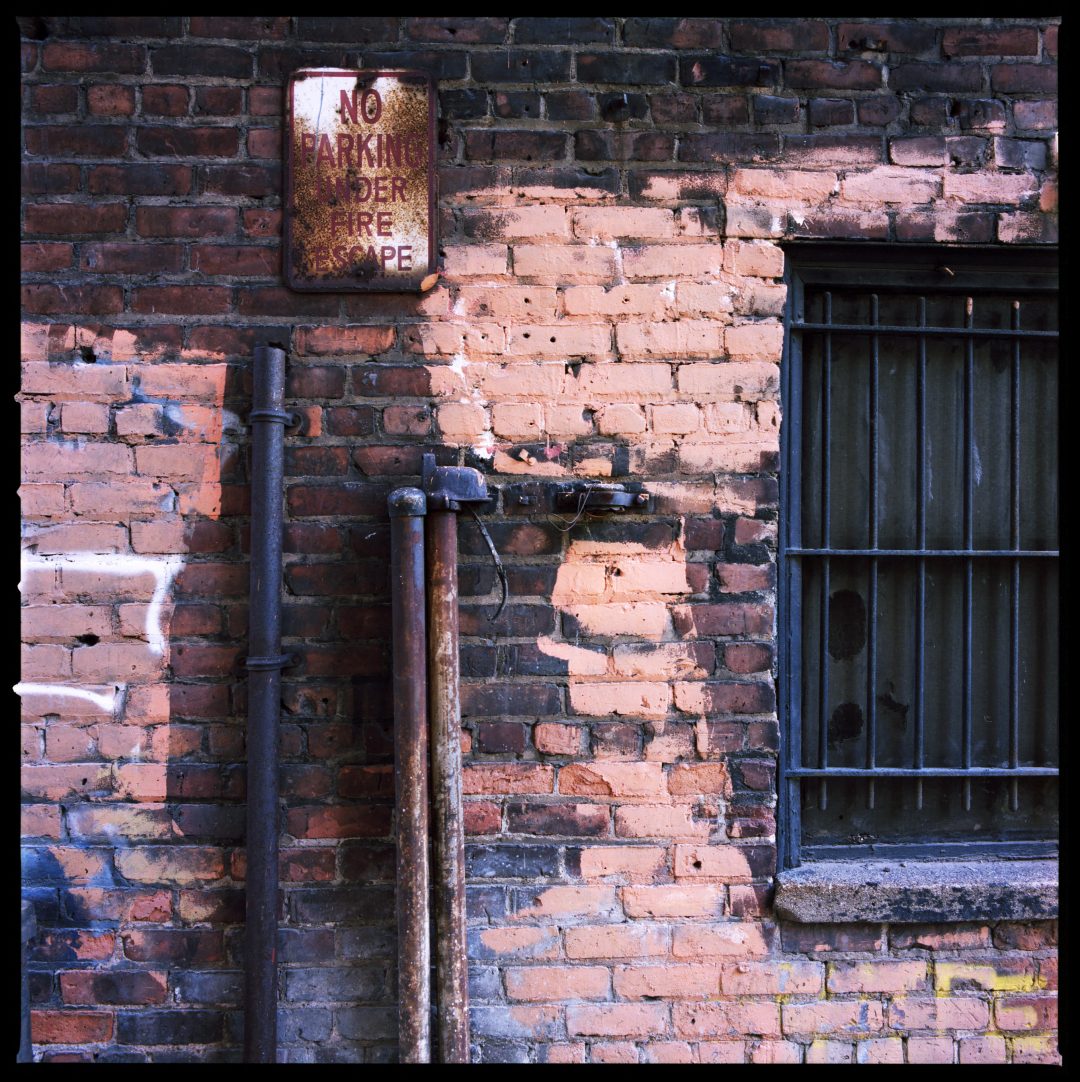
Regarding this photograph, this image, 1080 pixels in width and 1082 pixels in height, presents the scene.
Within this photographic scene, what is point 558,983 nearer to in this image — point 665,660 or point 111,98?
point 665,660

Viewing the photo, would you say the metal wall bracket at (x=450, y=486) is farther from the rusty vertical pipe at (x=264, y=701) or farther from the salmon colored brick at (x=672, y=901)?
the salmon colored brick at (x=672, y=901)

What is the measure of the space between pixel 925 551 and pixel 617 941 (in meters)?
1.24

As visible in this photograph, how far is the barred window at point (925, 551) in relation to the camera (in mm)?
2064

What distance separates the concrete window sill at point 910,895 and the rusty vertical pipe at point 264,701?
120 centimetres

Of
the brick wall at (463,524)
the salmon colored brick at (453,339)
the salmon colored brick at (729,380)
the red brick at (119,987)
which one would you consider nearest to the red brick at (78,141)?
the brick wall at (463,524)

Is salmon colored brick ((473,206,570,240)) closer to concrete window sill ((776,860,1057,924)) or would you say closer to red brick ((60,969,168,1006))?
concrete window sill ((776,860,1057,924))

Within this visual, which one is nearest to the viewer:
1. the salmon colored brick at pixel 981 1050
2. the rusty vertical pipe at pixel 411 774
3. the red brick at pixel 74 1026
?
the rusty vertical pipe at pixel 411 774

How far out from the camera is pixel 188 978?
1.89 meters

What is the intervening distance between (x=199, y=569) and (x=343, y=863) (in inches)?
30.6

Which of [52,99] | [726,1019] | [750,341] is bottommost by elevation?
[726,1019]

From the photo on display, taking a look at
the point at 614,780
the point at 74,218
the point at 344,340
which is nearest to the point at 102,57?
the point at 74,218

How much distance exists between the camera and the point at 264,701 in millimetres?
1834

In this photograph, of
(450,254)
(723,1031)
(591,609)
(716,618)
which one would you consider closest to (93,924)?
(591,609)

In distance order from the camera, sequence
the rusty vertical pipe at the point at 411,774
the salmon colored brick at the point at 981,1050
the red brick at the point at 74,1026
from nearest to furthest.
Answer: the rusty vertical pipe at the point at 411,774, the red brick at the point at 74,1026, the salmon colored brick at the point at 981,1050
